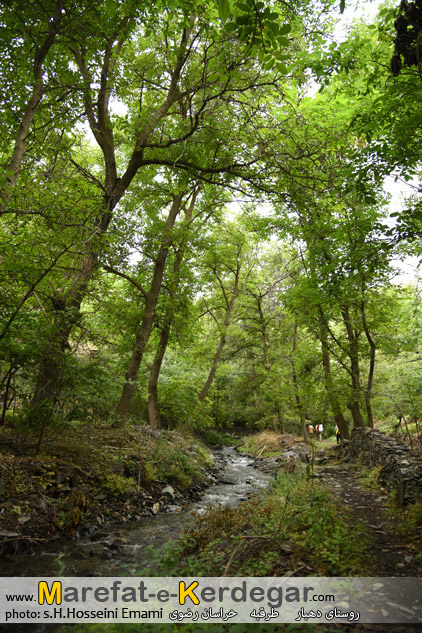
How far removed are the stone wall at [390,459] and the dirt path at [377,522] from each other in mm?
472

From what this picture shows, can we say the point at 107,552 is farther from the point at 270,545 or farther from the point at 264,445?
the point at 264,445

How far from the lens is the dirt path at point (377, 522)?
3.84 m

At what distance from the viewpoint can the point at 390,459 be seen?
26.3 feet

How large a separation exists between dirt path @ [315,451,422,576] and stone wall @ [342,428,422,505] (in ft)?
1.55

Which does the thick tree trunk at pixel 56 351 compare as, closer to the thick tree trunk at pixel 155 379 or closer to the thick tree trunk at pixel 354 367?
the thick tree trunk at pixel 155 379

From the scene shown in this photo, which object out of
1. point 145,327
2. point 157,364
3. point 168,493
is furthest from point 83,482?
point 157,364

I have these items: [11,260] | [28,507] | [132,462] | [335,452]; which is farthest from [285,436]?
[11,260]

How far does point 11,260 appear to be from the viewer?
509 centimetres

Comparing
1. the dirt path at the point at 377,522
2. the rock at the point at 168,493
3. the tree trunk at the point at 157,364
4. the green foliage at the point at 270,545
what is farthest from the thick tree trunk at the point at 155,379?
the green foliage at the point at 270,545

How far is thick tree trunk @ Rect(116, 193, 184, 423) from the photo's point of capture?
9344 millimetres

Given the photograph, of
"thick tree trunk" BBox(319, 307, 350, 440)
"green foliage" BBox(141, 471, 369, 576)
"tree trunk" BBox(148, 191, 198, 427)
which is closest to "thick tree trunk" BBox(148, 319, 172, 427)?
"tree trunk" BBox(148, 191, 198, 427)

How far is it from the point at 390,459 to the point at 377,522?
299 cm

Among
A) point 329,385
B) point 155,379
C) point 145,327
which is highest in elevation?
point 145,327

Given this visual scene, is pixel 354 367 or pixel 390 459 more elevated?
pixel 354 367
